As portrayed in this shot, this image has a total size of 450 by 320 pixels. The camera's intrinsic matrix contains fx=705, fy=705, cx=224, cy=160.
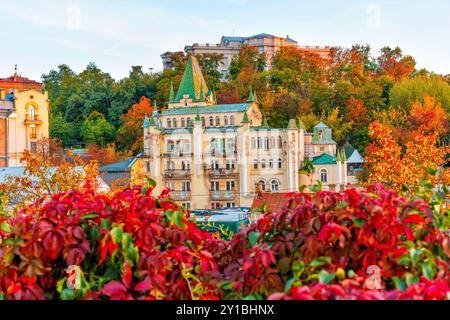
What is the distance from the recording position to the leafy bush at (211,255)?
476cm

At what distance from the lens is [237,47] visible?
10369 cm

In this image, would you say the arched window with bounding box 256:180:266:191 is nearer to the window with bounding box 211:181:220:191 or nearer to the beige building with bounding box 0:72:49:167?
A: the window with bounding box 211:181:220:191

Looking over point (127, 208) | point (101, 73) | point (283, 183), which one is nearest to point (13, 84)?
point (101, 73)

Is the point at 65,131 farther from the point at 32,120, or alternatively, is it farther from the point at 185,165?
the point at 185,165

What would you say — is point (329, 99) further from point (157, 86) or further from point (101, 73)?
point (101, 73)

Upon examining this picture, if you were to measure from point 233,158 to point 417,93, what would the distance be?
21730 millimetres

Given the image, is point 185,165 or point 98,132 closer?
point 185,165

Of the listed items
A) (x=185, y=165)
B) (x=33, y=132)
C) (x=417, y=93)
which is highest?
(x=417, y=93)

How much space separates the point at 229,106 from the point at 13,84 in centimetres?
4173

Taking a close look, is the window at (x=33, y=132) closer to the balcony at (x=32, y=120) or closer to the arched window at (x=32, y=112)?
the balcony at (x=32, y=120)

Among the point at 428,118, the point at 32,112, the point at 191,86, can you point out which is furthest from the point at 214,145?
the point at 428,118

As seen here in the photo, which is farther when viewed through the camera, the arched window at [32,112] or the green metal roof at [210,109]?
the green metal roof at [210,109]

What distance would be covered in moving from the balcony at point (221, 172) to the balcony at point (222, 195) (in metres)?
1.34

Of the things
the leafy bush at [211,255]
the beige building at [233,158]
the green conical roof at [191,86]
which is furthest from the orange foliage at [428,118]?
the leafy bush at [211,255]
